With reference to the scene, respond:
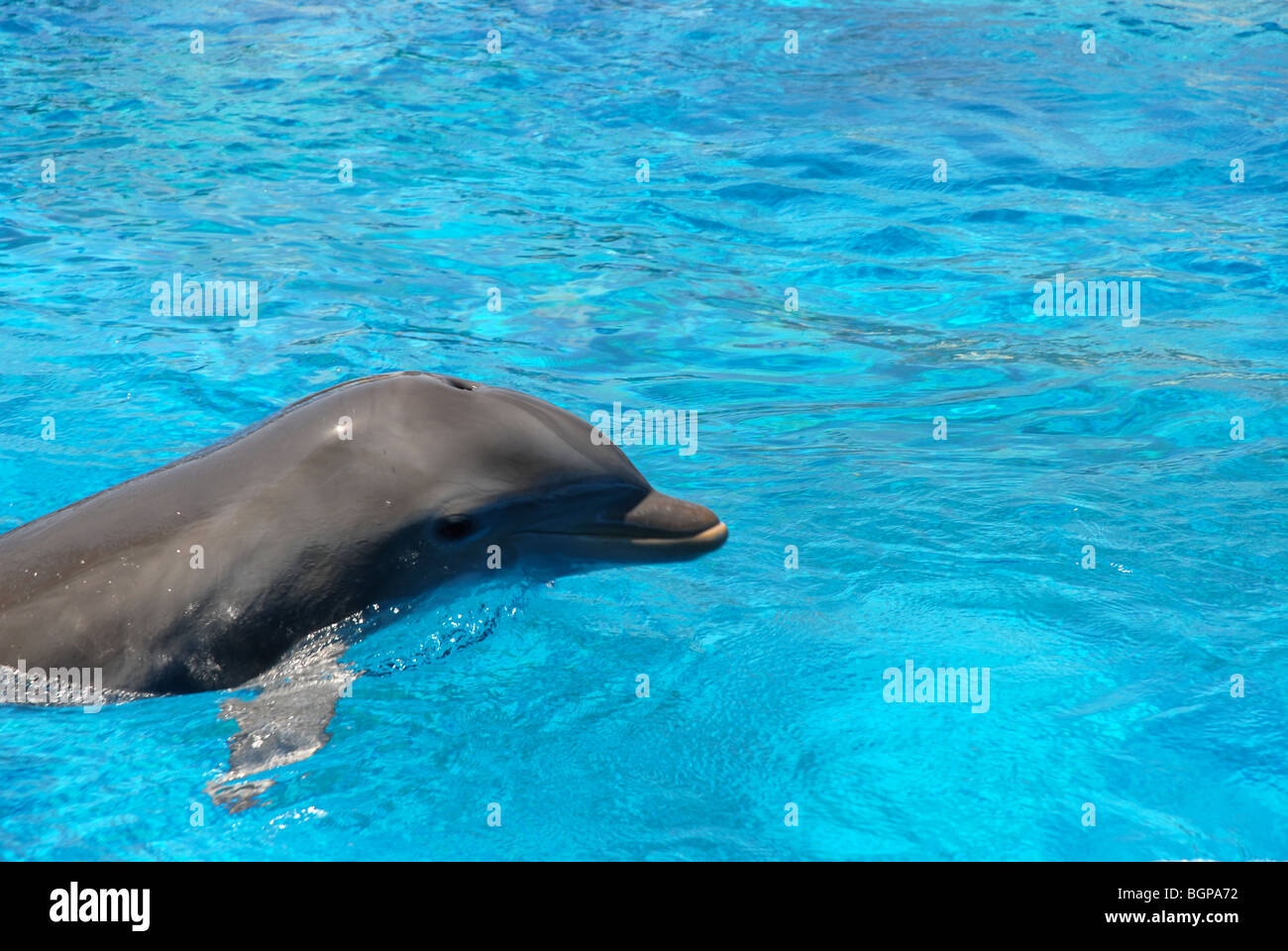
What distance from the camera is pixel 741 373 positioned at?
748 centimetres

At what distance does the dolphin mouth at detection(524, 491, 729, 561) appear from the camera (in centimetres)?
372

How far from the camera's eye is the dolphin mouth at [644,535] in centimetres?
372

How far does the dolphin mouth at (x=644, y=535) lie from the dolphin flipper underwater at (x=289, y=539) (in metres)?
0.08

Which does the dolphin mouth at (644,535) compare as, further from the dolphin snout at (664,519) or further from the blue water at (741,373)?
the blue water at (741,373)

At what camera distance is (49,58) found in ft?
49.8

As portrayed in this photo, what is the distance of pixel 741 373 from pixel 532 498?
4058 millimetres

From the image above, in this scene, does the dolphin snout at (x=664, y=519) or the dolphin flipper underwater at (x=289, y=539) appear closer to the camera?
the dolphin flipper underwater at (x=289, y=539)

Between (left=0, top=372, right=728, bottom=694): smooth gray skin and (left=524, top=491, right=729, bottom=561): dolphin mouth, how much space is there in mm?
57

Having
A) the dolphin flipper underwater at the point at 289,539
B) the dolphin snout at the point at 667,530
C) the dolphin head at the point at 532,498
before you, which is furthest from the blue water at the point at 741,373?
the dolphin snout at the point at 667,530

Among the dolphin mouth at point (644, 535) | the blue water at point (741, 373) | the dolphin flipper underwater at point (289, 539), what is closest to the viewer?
the dolphin flipper underwater at point (289, 539)

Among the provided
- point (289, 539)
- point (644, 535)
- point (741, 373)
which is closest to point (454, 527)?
point (289, 539)
